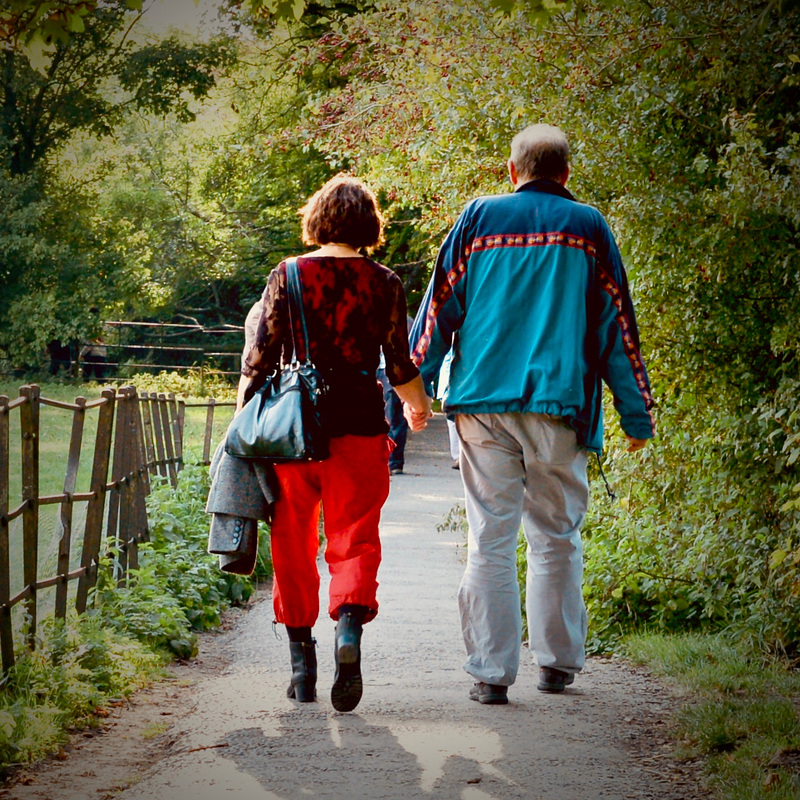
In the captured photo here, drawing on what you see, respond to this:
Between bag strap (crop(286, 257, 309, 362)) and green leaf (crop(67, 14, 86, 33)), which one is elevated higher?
green leaf (crop(67, 14, 86, 33))

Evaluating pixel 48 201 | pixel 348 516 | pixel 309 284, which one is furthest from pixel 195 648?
pixel 48 201

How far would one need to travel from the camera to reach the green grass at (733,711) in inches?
135

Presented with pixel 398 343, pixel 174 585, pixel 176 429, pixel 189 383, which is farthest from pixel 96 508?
pixel 189 383

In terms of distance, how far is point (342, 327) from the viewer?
4.35 metres

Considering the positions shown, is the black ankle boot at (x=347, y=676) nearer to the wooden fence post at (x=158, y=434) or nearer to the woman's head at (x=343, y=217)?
the woman's head at (x=343, y=217)

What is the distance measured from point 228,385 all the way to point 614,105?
30.0m

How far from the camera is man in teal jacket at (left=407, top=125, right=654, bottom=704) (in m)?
4.27

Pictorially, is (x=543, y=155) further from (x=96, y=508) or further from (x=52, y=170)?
(x=52, y=170)

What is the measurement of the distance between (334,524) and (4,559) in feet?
4.10

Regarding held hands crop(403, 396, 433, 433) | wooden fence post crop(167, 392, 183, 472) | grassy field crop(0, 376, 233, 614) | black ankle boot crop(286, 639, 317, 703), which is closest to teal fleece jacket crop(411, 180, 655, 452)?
held hands crop(403, 396, 433, 433)

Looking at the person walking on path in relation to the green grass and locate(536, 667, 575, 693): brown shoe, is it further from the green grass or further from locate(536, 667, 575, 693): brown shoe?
the green grass

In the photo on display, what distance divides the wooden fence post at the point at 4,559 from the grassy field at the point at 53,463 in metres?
0.06

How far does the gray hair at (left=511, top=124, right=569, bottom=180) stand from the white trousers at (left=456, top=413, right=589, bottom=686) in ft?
2.97

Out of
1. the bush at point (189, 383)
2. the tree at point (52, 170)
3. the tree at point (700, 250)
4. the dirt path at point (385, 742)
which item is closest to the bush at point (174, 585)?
the dirt path at point (385, 742)
